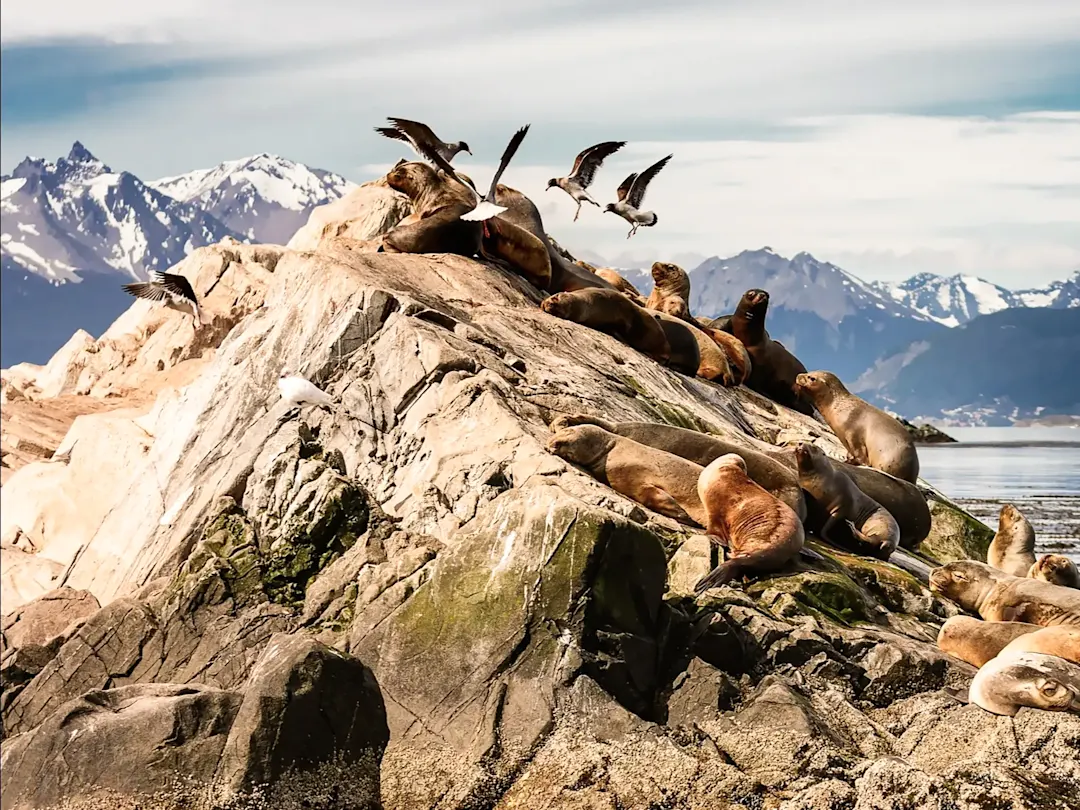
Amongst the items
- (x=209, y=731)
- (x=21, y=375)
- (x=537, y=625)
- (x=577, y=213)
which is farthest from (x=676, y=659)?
(x=21, y=375)

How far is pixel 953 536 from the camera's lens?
48.3 feet

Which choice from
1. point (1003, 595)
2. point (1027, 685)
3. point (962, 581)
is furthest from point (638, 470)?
point (1027, 685)

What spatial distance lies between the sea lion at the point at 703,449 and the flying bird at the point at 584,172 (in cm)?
653

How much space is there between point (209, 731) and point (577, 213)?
11267 millimetres

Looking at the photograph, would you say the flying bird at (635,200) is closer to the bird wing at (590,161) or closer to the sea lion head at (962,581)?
Result: the bird wing at (590,161)

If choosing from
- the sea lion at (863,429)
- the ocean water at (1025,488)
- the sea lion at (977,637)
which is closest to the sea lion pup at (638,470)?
the sea lion at (977,637)

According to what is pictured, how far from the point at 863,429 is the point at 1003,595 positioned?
505cm

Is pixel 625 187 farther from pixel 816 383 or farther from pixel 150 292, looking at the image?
pixel 150 292

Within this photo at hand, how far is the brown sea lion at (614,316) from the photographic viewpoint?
48.6 ft

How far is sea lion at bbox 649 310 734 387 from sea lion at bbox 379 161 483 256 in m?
2.34

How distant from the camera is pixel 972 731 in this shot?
26.2 ft

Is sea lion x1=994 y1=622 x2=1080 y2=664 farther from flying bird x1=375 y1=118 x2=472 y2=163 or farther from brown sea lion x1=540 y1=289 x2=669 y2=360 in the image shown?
flying bird x1=375 y1=118 x2=472 y2=163

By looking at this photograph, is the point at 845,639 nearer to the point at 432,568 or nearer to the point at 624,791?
the point at 624,791

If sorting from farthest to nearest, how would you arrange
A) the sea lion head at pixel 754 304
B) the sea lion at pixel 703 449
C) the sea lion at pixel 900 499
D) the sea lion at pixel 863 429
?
1. the sea lion head at pixel 754 304
2. the sea lion at pixel 863 429
3. the sea lion at pixel 900 499
4. the sea lion at pixel 703 449
